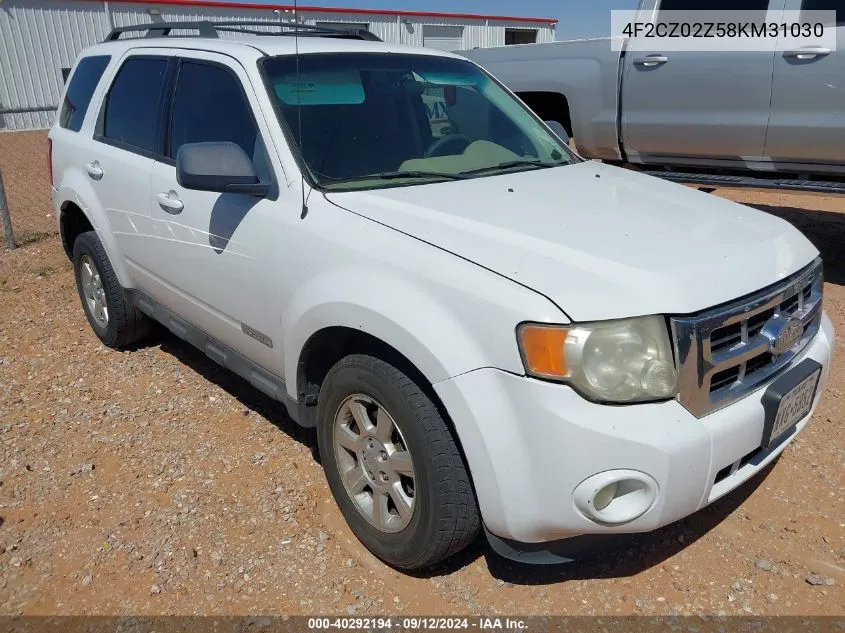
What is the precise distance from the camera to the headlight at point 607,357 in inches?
81.1

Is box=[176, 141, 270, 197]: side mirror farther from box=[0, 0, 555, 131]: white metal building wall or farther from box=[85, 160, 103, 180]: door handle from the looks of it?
box=[0, 0, 555, 131]: white metal building wall

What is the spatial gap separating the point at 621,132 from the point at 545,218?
4230 mm

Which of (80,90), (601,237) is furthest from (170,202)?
(601,237)

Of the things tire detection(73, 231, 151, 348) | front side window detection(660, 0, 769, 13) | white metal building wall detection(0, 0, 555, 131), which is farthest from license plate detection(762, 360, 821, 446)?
white metal building wall detection(0, 0, 555, 131)

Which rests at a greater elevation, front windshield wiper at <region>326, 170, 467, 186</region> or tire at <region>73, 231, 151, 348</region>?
front windshield wiper at <region>326, 170, 467, 186</region>

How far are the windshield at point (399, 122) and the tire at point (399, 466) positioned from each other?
847 millimetres

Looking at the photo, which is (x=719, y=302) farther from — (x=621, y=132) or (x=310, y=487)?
(x=621, y=132)

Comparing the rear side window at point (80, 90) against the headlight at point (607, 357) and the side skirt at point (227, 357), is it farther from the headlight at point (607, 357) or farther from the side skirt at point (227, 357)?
the headlight at point (607, 357)

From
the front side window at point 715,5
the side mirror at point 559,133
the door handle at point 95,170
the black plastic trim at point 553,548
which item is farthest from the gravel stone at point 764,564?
the front side window at point 715,5

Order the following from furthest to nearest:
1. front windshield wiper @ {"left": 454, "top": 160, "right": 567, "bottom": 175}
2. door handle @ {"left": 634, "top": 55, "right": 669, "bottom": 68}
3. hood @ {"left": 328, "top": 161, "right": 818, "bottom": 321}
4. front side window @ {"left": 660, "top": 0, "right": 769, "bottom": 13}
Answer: door handle @ {"left": 634, "top": 55, "right": 669, "bottom": 68} → front side window @ {"left": 660, "top": 0, "right": 769, "bottom": 13} → front windshield wiper @ {"left": 454, "top": 160, "right": 567, "bottom": 175} → hood @ {"left": 328, "top": 161, "right": 818, "bottom": 321}

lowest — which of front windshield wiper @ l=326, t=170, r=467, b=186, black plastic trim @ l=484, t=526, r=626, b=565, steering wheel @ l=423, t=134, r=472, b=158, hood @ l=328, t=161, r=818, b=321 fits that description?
black plastic trim @ l=484, t=526, r=626, b=565

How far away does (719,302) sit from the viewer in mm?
2209

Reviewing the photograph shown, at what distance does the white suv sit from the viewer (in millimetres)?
2098

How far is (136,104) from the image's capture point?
13.1 feet
